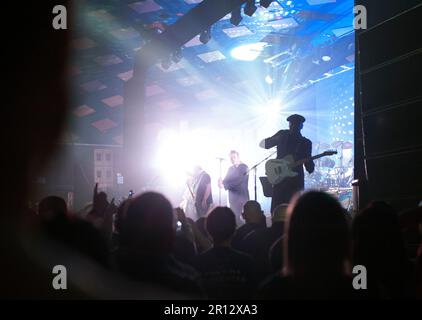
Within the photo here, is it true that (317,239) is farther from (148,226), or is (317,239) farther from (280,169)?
(280,169)

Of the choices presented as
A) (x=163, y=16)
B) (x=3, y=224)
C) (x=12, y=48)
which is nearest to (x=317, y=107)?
(x=163, y=16)

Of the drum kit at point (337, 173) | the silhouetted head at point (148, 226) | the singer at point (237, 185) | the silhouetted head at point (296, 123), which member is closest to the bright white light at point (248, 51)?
the drum kit at point (337, 173)

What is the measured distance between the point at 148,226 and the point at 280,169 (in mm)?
5216

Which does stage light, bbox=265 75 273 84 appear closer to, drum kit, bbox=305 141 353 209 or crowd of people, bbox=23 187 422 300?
drum kit, bbox=305 141 353 209

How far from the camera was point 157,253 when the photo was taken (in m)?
2.10

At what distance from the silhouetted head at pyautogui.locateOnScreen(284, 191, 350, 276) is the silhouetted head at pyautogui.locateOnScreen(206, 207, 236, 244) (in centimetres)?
113

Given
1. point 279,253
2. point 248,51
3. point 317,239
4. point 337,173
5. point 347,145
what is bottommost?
point 279,253

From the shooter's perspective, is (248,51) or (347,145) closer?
(347,145)

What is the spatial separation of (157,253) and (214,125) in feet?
62.0

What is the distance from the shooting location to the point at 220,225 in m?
3.00

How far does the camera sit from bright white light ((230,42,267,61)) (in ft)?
53.2

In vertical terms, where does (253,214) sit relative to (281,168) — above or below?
below

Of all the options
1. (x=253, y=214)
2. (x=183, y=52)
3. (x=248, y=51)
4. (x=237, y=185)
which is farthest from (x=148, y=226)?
(x=248, y=51)

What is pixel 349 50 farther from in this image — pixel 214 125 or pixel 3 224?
pixel 3 224
